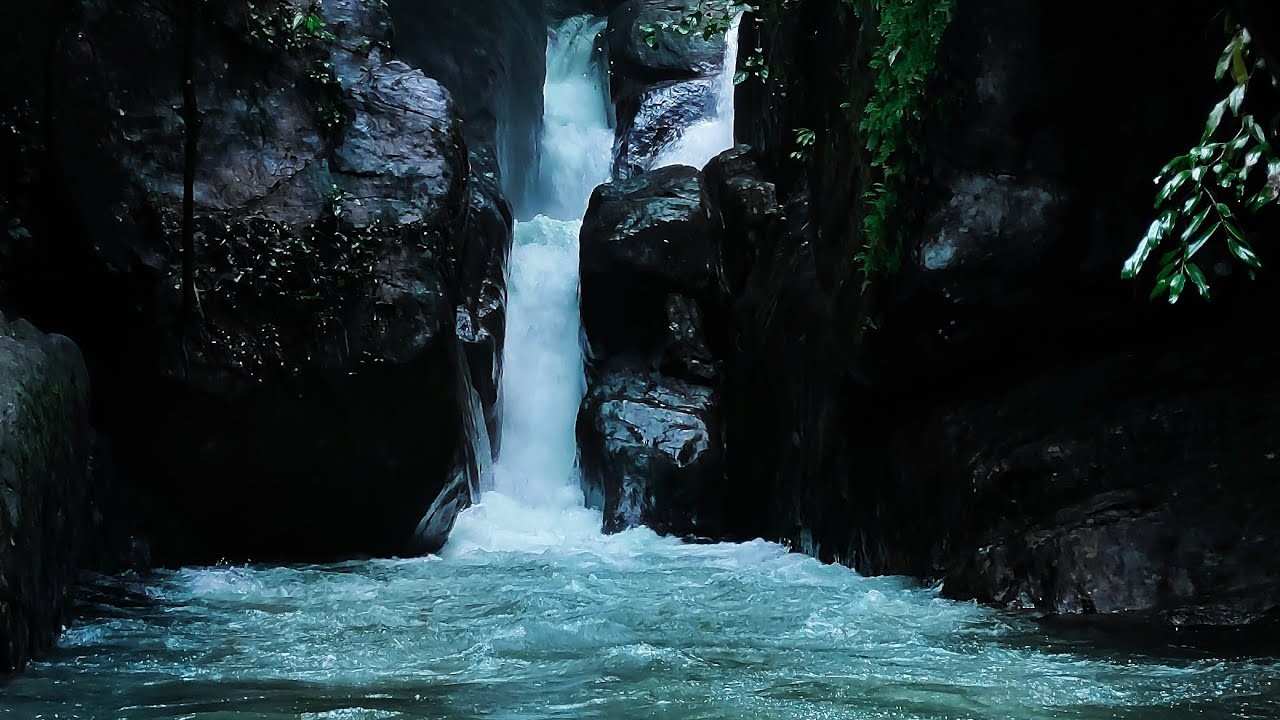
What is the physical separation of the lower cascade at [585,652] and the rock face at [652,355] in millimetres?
1777

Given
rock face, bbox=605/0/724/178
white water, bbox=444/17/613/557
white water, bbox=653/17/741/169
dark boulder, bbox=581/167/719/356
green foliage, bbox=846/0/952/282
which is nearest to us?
green foliage, bbox=846/0/952/282

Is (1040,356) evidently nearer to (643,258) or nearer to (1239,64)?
(1239,64)

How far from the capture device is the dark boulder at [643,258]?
45.1 feet

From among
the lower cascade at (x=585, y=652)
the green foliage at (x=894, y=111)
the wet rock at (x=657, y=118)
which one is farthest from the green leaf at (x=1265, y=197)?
the wet rock at (x=657, y=118)

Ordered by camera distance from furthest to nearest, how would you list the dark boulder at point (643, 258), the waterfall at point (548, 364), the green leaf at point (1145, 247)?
the dark boulder at point (643, 258)
the waterfall at point (548, 364)
the green leaf at point (1145, 247)

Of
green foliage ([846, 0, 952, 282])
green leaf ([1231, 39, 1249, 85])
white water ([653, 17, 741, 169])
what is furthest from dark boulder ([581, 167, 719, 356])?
green leaf ([1231, 39, 1249, 85])

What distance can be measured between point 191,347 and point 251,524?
1642mm

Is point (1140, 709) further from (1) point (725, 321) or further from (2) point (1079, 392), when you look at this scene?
(1) point (725, 321)

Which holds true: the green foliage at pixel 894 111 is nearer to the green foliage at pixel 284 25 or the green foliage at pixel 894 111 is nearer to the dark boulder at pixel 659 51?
the green foliage at pixel 284 25

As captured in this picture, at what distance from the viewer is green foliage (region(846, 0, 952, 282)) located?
7.32m

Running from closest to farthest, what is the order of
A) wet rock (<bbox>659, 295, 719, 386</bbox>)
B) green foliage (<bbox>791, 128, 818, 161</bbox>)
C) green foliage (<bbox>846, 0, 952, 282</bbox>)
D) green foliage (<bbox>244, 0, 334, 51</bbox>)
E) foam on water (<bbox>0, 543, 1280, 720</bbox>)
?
1. foam on water (<bbox>0, 543, 1280, 720</bbox>)
2. green foliage (<bbox>846, 0, 952, 282</bbox>)
3. green foliage (<bbox>791, 128, 818, 161</bbox>)
4. green foliage (<bbox>244, 0, 334, 51</bbox>)
5. wet rock (<bbox>659, 295, 719, 386</bbox>)

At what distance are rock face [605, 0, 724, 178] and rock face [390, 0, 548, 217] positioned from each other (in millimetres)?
1832

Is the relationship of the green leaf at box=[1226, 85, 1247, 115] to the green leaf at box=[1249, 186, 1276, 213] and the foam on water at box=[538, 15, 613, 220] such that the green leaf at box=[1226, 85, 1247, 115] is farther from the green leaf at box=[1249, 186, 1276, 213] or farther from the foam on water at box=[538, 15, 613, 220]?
the foam on water at box=[538, 15, 613, 220]

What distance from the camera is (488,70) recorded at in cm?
1986
